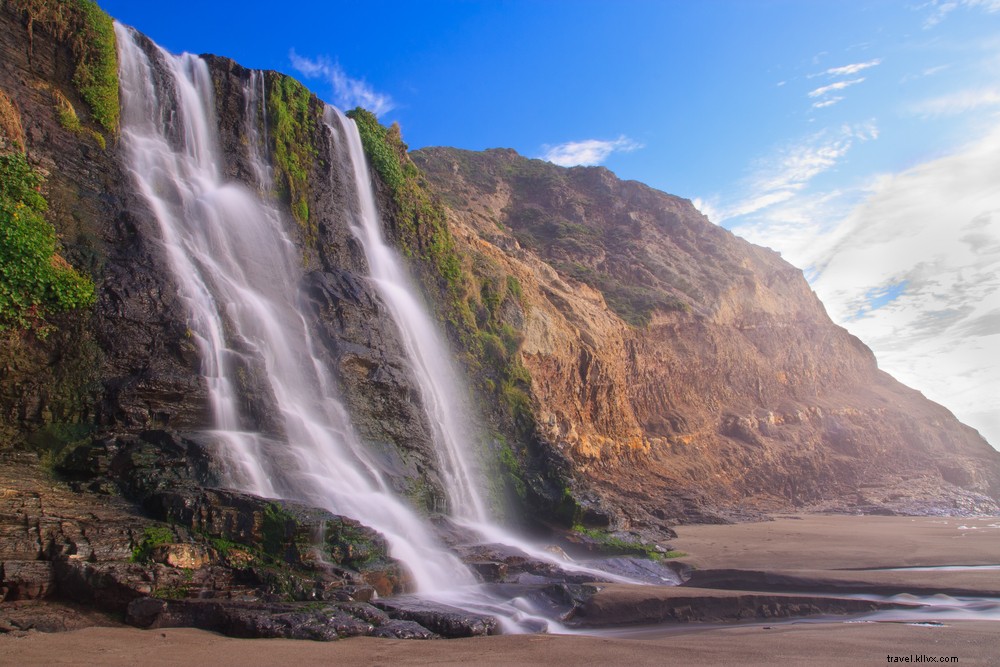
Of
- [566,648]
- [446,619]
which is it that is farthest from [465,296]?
[566,648]

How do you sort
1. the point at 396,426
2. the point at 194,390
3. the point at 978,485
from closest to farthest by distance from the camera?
the point at 194,390
the point at 396,426
the point at 978,485

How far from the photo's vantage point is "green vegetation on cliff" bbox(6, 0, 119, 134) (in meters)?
15.4

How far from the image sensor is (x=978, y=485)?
140 feet

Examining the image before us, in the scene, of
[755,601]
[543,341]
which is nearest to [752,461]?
[543,341]

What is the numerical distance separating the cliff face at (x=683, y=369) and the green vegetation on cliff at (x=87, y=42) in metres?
13.6

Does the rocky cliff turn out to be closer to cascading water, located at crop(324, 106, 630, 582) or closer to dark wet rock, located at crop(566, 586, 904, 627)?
cascading water, located at crop(324, 106, 630, 582)

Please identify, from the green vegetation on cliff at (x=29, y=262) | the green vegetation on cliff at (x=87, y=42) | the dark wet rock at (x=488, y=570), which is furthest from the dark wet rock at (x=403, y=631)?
the green vegetation on cliff at (x=87, y=42)

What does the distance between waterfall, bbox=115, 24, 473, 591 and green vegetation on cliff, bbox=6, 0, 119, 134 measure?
1.96 ft

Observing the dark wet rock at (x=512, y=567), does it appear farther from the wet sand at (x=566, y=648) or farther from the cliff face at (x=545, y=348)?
the wet sand at (x=566, y=648)

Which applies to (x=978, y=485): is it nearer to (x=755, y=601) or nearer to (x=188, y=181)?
(x=755, y=601)

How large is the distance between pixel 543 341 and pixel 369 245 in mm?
8322

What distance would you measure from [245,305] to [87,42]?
24.8ft

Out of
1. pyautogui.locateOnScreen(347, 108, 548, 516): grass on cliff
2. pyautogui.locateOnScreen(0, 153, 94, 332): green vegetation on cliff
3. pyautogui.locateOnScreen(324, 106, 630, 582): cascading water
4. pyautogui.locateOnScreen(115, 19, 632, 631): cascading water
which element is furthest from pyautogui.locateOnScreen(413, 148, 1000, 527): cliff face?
pyautogui.locateOnScreen(0, 153, 94, 332): green vegetation on cliff

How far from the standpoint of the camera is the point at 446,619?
823 centimetres
